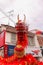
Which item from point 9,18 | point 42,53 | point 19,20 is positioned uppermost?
point 9,18

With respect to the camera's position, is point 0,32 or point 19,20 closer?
point 19,20

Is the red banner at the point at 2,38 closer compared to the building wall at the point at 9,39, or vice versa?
the red banner at the point at 2,38

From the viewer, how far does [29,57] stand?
8.76ft

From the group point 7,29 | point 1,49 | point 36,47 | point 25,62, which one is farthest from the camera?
point 36,47

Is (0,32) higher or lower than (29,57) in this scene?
higher

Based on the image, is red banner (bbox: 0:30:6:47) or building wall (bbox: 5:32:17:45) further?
building wall (bbox: 5:32:17:45)

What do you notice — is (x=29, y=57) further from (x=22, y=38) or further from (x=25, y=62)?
(x=22, y=38)

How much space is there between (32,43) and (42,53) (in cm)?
112

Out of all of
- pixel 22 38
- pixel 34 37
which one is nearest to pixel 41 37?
pixel 34 37

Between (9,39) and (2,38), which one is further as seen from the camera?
(9,39)

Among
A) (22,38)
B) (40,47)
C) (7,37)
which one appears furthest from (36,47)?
(22,38)

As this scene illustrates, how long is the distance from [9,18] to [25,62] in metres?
11.0

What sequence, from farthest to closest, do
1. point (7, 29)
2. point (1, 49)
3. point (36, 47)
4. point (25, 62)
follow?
point (36, 47) → point (7, 29) → point (1, 49) → point (25, 62)

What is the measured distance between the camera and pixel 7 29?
13.4 m
